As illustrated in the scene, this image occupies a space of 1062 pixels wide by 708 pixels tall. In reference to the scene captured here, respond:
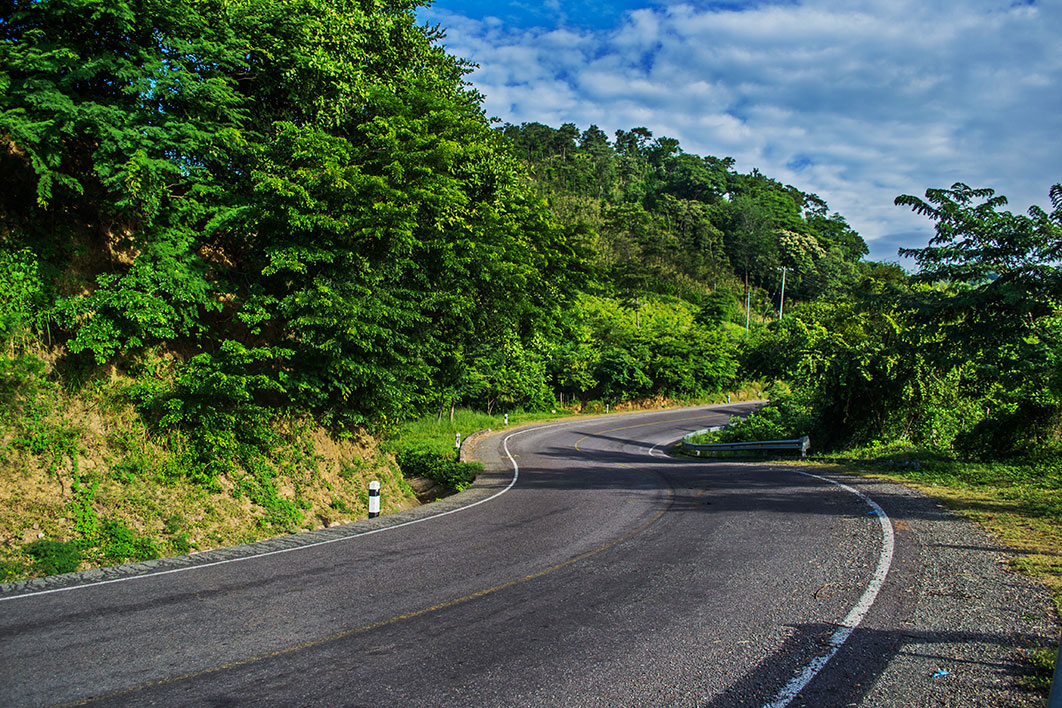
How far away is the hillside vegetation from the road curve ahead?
3.48 m

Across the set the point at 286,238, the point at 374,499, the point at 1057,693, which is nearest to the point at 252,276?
the point at 286,238

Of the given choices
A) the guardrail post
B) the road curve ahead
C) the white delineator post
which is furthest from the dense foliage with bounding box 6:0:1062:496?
the guardrail post

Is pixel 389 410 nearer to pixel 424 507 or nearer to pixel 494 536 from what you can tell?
pixel 424 507

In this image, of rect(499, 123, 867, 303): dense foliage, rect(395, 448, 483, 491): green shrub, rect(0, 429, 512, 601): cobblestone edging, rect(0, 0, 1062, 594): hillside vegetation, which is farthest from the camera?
rect(499, 123, 867, 303): dense foliage

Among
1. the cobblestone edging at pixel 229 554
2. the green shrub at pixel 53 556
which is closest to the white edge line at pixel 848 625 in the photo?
the cobblestone edging at pixel 229 554

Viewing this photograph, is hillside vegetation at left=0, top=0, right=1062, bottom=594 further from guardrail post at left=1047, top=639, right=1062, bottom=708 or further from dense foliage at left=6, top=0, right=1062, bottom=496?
guardrail post at left=1047, top=639, right=1062, bottom=708

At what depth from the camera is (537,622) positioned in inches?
223

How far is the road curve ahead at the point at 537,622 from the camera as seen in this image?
173 inches

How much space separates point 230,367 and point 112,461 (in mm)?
2386

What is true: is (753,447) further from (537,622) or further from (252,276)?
(537,622)

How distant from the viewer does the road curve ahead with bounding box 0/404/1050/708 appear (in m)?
4.39

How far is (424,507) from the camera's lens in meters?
12.2

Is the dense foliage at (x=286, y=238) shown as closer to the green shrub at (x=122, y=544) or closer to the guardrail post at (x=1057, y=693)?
the green shrub at (x=122, y=544)

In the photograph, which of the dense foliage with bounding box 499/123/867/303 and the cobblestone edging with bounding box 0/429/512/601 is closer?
the cobblestone edging with bounding box 0/429/512/601
